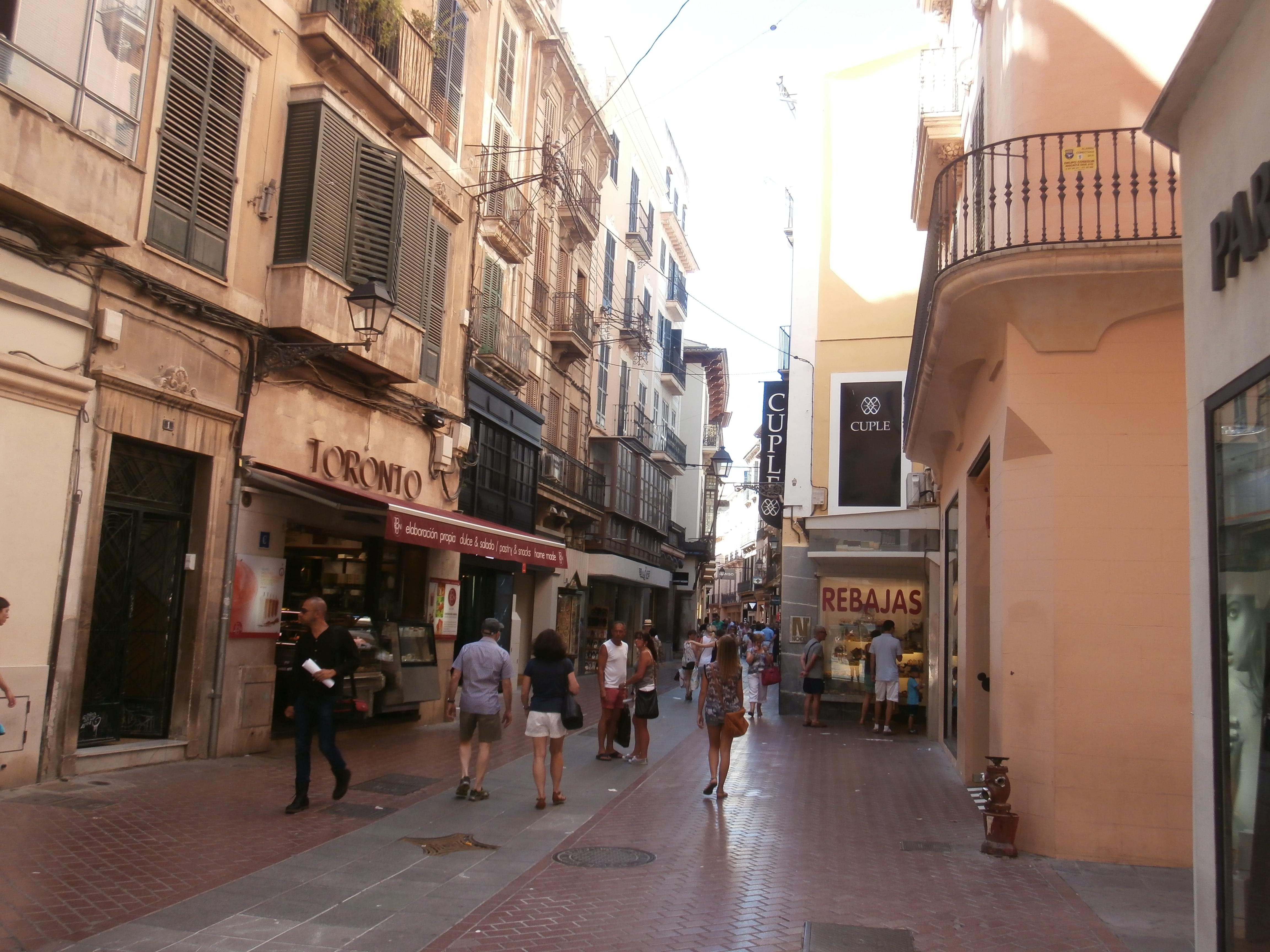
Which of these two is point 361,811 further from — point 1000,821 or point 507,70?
point 507,70

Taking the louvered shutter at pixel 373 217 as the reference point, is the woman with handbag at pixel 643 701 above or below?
below

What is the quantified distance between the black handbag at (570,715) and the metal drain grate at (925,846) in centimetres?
293

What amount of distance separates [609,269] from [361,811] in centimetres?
2622

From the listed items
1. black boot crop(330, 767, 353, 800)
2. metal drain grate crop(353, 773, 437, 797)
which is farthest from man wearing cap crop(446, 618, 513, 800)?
black boot crop(330, 767, 353, 800)

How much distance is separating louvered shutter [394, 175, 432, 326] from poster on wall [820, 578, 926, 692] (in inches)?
407

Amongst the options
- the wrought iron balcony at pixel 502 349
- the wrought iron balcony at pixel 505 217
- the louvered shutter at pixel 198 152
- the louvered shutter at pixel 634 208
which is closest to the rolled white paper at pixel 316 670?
the louvered shutter at pixel 198 152

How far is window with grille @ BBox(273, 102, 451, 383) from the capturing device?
40.4 feet

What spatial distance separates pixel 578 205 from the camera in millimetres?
26984

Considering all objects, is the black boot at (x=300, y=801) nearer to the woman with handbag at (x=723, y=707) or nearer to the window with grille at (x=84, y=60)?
the woman with handbag at (x=723, y=707)

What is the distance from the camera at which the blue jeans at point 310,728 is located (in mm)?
8531

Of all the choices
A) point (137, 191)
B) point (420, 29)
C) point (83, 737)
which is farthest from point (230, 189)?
point (83, 737)

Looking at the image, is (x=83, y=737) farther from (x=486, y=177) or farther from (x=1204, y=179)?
(x=486, y=177)

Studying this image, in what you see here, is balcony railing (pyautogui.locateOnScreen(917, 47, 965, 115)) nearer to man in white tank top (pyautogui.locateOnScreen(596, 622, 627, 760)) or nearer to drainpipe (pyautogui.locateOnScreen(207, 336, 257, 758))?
man in white tank top (pyautogui.locateOnScreen(596, 622, 627, 760))

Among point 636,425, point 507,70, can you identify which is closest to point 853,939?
point 507,70
